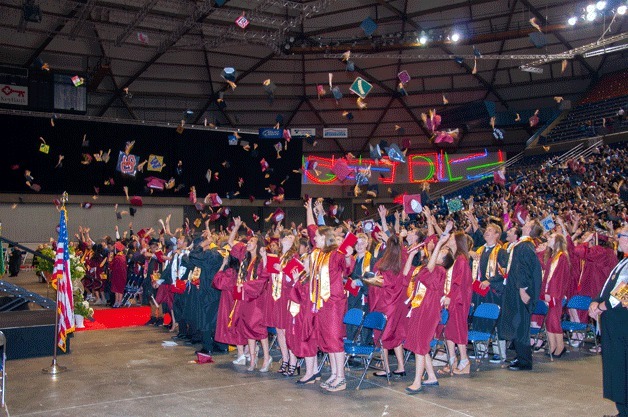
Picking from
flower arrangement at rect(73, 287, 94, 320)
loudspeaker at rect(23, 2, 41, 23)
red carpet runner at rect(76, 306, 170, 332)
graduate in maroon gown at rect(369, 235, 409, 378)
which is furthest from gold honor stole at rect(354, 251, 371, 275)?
loudspeaker at rect(23, 2, 41, 23)

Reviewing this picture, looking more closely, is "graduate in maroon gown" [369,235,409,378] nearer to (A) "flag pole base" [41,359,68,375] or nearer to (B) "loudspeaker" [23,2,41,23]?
(A) "flag pole base" [41,359,68,375]

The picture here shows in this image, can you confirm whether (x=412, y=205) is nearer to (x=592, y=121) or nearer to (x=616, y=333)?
(x=616, y=333)

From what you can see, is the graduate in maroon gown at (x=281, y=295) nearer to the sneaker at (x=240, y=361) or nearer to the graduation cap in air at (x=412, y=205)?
the sneaker at (x=240, y=361)

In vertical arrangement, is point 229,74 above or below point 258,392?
above

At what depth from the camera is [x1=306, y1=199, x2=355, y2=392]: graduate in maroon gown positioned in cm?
657

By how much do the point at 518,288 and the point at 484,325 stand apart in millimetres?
913

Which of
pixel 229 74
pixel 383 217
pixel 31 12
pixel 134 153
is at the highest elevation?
pixel 31 12

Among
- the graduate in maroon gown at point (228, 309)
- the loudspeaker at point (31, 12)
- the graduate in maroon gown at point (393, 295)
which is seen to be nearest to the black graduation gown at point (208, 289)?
the graduate in maroon gown at point (228, 309)

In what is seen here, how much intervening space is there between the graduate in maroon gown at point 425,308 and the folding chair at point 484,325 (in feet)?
3.58

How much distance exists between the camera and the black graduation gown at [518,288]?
768 centimetres

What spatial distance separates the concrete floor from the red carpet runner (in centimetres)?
351

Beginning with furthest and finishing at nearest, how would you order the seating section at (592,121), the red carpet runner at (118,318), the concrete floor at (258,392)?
the seating section at (592,121), the red carpet runner at (118,318), the concrete floor at (258,392)

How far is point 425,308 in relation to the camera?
666 cm

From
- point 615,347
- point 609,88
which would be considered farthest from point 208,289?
point 609,88
